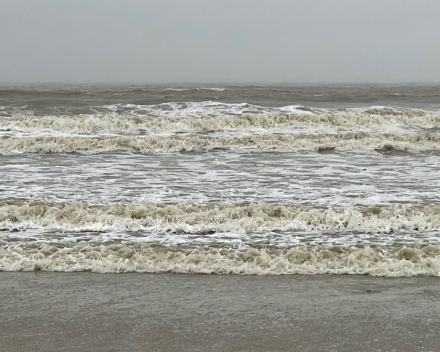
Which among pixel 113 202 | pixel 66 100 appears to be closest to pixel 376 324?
pixel 113 202

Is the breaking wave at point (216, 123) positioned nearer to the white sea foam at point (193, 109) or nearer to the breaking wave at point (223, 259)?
the white sea foam at point (193, 109)

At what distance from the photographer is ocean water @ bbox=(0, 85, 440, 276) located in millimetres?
5652

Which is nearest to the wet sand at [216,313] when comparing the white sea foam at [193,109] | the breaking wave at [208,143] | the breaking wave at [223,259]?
the breaking wave at [223,259]

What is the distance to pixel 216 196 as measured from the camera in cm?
856

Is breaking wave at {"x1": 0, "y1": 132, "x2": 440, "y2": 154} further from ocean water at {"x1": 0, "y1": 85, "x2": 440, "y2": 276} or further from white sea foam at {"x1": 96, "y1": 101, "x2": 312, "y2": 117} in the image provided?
white sea foam at {"x1": 96, "y1": 101, "x2": 312, "y2": 117}

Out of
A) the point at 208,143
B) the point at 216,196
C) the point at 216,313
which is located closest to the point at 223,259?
the point at 216,313

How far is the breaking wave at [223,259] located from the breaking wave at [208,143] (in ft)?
30.5

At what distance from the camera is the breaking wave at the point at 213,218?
690 cm

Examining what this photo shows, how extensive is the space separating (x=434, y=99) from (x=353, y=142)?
52.9 ft

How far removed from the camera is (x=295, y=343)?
3.68 m

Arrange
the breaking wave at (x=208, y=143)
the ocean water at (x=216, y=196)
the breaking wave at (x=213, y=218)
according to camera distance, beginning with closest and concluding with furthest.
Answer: the ocean water at (x=216, y=196) < the breaking wave at (x=213, y=218) < the breaking wave at (x=208, y=143)

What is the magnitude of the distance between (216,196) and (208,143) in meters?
7.74

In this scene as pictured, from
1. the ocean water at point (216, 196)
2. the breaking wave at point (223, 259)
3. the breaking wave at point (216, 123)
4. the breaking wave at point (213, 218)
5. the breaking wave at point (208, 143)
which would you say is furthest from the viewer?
the breaking wave at point (216, 123)

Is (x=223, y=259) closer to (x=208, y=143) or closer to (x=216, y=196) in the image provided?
(x=216, y=196)
